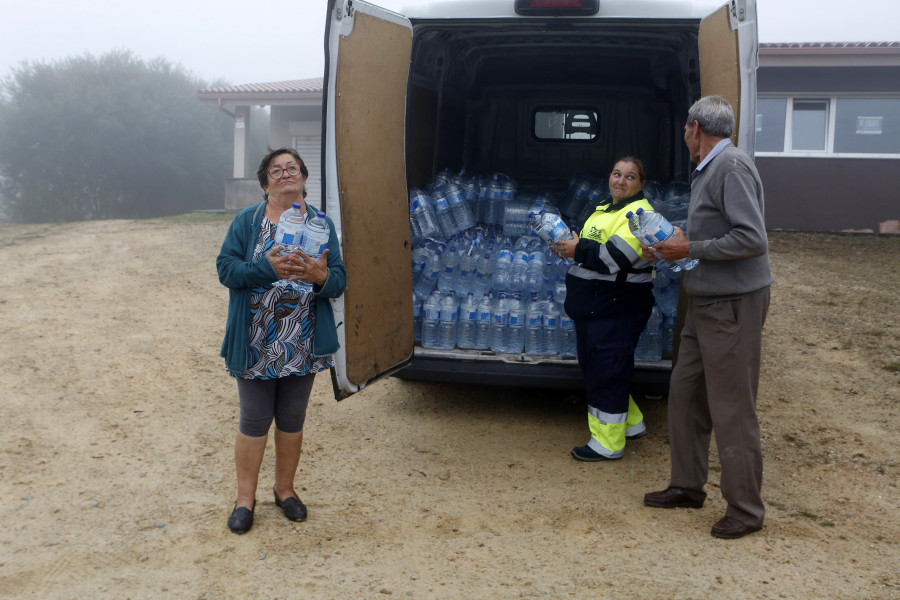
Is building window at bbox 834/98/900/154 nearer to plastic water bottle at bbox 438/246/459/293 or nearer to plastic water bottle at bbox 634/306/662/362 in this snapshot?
plastic water bottle at bbox 634/306/662/362

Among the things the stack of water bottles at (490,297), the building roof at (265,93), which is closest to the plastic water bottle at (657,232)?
the stack of water bottles at (490,297)

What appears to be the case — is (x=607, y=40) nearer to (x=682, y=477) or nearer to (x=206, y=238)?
(x=682, y=477)

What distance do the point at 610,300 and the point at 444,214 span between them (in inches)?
74.5

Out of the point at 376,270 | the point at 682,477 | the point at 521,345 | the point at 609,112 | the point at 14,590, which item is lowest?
the point at 14,590

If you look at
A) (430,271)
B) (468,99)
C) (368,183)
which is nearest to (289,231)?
(368,183)

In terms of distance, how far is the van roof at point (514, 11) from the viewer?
14.3 feet

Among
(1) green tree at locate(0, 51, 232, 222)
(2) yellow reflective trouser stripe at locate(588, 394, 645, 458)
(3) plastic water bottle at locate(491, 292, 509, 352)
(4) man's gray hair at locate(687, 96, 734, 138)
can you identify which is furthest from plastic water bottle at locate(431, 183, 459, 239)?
(1) green tree at locate(0, 51, 232, 222)

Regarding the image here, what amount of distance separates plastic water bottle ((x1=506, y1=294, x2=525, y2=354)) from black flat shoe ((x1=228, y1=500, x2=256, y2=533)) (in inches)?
83.5

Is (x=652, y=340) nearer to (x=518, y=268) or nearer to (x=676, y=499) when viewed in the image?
(x=518, y=268)

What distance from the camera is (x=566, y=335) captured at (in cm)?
527

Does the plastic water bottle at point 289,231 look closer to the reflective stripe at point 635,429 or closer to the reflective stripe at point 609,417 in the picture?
the reflective stripe at point 609,417

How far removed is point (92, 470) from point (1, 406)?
1548 millimetres

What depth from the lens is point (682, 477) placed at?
396 cm

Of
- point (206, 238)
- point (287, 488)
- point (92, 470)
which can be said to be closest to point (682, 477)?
point (287, 488)
